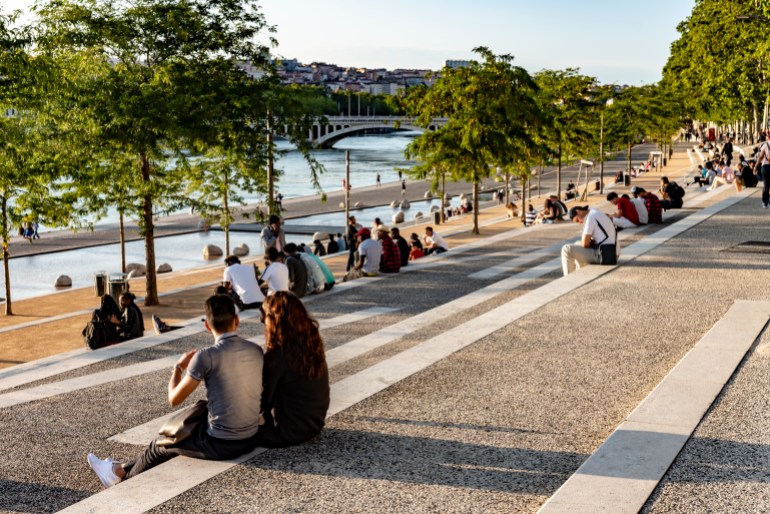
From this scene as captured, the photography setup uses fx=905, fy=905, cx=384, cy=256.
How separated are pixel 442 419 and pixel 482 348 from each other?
8.26 feet

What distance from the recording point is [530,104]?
29969mm

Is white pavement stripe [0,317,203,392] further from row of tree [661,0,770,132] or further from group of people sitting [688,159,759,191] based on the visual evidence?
row of tree [661,0,770,132]

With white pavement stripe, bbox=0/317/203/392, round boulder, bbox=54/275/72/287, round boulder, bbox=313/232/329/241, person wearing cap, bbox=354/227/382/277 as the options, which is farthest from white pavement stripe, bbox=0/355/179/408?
round boulder, bbox=313/232/329/241

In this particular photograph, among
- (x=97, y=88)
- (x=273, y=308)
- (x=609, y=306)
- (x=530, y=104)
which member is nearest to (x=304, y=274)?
(x=609, y=306)

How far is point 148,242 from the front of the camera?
20.4 m

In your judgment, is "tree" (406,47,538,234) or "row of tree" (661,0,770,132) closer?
"tree" (406,47,538,234)

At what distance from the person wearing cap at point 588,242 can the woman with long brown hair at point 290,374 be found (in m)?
9.35

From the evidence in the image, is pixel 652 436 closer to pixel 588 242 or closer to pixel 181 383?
pixel 181 383

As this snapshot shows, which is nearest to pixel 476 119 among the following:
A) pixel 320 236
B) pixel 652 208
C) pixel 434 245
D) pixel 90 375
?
pixel 434 245

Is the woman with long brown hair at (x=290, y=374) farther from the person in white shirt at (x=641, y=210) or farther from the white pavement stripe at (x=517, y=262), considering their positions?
the person in white shirt at (x=641, y=210)

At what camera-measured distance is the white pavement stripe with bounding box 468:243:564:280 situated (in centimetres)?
1670

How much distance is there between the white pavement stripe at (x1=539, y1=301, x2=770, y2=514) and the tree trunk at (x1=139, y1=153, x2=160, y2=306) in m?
13.1

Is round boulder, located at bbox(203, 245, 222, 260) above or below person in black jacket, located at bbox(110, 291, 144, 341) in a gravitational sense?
below

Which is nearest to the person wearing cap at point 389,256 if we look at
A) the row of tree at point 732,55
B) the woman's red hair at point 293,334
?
the woman's red hair at point 293,334
